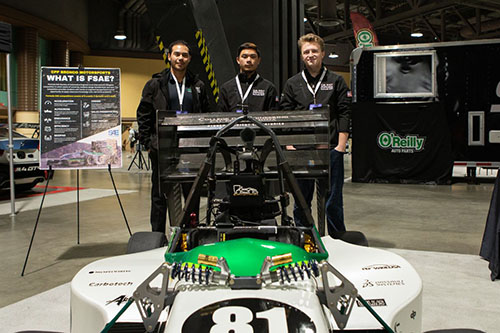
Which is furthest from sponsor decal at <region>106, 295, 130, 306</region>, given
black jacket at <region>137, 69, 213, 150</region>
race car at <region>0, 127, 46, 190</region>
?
race car at <region>0, 127, 46, 190</region>

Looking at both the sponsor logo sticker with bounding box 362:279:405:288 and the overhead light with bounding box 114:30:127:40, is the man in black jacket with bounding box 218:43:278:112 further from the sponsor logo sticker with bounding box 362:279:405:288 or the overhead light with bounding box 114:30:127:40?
the overhead light with bounding box 114:30:127:40

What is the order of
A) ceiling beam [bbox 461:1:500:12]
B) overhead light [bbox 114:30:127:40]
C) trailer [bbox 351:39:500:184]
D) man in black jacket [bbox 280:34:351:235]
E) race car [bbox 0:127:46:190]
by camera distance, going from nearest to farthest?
man in black jacket [bbox 280:34:351:235]
race car [bbox 0:127:46:190]
trailer [bbox 351:39:500:184]
ceiling beam [bbox 461:1:500:12]
overhead light [bbox 114:30:127:40]

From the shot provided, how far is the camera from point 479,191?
8586mm

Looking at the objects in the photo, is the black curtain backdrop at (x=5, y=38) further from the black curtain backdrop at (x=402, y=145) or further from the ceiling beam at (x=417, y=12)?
the ceiling beam at (x=417, y=12)

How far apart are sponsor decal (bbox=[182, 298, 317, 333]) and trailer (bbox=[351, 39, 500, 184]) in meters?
9.01

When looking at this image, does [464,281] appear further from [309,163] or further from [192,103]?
[192,103]

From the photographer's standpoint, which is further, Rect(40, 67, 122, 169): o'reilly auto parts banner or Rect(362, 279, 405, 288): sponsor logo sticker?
Rect(40, 67, 122, 169): o'reilly auto parts banner

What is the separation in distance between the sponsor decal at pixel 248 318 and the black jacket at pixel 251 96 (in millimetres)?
2519

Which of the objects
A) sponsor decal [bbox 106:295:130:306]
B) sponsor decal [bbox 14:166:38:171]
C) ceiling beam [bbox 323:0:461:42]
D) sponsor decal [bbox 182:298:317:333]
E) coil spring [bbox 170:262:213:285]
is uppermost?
ceiling beam [bbox 323:0:461:42]

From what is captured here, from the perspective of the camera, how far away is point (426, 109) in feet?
31.6

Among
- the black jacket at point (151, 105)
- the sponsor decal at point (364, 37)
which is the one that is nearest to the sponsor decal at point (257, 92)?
the black jacket at point (151, 105)

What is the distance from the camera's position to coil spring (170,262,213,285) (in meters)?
1.52

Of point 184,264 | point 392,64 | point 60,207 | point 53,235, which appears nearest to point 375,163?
point 392,64

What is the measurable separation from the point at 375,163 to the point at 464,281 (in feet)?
Result: 22.6
